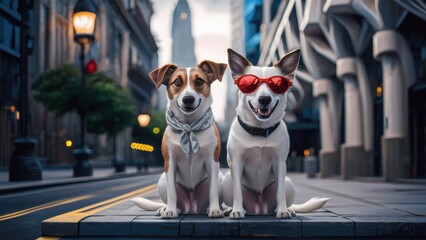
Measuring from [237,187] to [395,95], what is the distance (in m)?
13.2

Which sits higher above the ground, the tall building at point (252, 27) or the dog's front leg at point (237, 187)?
the tall building at point (252, 27)

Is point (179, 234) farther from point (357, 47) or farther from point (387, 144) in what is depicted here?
point (357, 47)

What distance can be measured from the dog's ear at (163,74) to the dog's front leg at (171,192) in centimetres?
79

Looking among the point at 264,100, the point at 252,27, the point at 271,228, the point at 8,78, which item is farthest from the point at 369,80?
the point at 252,27

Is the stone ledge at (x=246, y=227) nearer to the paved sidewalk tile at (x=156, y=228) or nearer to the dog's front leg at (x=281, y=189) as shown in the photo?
the paved sidewalk tile at (x=156, y=228)

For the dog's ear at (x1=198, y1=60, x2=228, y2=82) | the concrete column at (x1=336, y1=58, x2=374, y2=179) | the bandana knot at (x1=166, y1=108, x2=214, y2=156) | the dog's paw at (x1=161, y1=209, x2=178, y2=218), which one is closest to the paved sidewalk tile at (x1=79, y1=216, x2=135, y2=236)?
the dog's paw at (x1=161, y1=209, x2=178, y2=218)

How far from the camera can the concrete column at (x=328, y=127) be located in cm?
2558

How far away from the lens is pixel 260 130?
490cm

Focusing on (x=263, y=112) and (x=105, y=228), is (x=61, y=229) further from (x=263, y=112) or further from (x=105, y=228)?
(x=263, y=112)

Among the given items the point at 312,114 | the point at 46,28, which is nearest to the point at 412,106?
the point at 46,28

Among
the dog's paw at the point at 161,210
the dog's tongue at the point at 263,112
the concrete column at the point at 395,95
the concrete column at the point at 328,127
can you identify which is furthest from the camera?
the concrete column at the point at 328,127

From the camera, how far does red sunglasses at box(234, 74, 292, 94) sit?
4855 mm

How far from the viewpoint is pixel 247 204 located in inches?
210

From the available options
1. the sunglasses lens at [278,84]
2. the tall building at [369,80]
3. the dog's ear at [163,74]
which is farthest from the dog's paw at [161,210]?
the tall building at [369,80]
